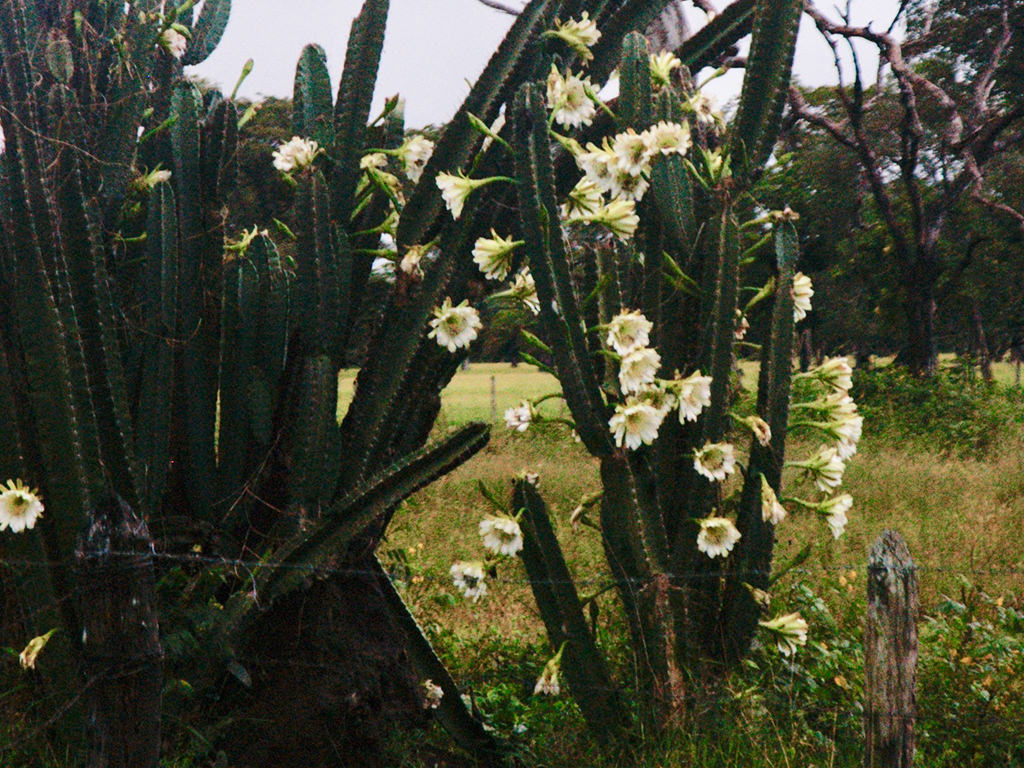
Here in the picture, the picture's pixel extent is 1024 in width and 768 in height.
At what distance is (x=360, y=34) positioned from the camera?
3576 millimetres

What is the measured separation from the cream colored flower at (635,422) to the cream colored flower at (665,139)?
744 millimetres

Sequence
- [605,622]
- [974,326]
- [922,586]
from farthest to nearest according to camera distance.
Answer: [974,326]
[922,586]
[605,622]

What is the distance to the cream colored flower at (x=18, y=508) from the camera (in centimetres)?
266

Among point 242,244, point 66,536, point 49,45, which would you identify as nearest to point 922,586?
point 242,244

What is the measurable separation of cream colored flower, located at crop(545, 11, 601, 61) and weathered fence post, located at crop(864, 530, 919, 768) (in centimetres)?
184

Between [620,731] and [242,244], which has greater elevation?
[242,244]

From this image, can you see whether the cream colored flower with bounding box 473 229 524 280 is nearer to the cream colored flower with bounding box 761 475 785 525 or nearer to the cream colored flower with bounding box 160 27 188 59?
the cream colored flower with bounding box 761 475 785 525

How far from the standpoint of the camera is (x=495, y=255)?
10.2 feet

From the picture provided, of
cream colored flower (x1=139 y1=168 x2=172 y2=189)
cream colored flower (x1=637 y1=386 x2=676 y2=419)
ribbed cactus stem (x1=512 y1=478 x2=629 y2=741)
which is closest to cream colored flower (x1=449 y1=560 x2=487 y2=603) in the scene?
ribbed cactus stem (x1=512 y1=478 x2=629 y2=741)

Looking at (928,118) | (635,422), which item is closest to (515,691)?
(635,422)

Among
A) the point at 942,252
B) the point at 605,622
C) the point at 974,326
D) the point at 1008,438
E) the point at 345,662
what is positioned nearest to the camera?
the point at 345,662

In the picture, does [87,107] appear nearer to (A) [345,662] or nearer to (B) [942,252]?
(A) [345,662]

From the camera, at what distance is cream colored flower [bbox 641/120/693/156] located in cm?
297

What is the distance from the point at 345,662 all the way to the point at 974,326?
26.6 m
